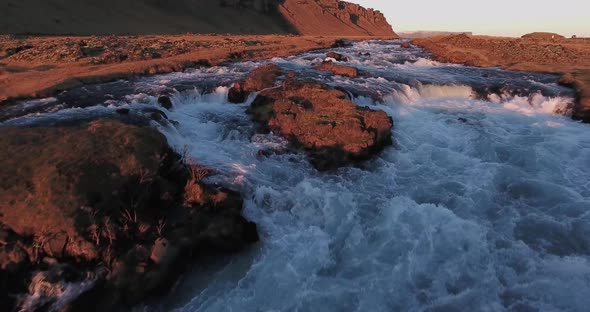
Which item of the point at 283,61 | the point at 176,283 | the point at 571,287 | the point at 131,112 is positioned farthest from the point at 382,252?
the point at 283,61

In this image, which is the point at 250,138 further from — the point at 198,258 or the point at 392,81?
the point at 392,81

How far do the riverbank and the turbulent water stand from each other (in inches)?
60.4

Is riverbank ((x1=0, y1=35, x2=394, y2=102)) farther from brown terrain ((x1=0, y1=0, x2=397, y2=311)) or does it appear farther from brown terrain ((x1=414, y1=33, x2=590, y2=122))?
brown terrain ((x1=414, y1=33, x2=590, y2=122))

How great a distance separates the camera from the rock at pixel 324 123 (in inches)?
480

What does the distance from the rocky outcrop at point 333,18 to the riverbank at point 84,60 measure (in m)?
65.7

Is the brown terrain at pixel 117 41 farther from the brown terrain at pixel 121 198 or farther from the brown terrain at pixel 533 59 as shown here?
the brown terrain at pixel 533 59

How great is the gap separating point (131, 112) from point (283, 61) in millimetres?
16150

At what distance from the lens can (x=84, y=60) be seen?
22.6 meters

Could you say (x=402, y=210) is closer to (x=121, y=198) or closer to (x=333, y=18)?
(x=121, y=198)

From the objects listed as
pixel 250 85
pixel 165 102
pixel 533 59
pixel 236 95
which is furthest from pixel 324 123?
pixel 533 59

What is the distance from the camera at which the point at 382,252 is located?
8.63 m

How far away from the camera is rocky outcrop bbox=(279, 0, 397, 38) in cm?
9431

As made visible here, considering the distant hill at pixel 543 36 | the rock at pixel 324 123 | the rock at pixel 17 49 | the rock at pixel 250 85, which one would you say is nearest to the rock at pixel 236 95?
the rock at pixel 250 85

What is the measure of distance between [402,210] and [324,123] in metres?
4.27
